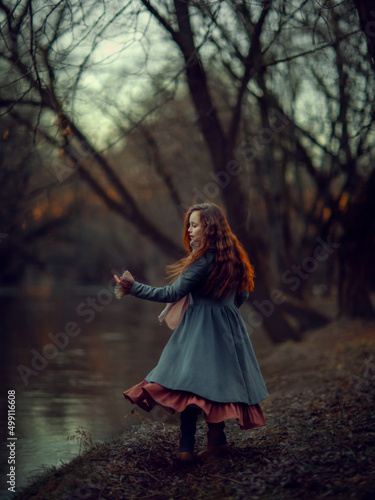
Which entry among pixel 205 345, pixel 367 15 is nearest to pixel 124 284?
pixel 205 345

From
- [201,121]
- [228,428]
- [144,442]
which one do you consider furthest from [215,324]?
[201,121]

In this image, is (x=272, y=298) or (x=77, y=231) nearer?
(x=272, y=298)

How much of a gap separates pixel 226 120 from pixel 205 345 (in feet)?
45.6

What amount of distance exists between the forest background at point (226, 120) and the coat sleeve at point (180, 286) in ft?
6.98

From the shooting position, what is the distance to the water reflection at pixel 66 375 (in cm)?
574

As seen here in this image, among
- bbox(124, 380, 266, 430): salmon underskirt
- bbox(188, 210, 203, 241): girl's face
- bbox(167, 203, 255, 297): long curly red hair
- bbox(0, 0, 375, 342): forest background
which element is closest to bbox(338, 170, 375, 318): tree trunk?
bbox(0, 0, 375, 342): forest background

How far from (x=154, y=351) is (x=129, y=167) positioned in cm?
1243

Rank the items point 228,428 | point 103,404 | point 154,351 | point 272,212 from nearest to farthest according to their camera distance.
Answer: point 228,428, point 103,404, point 154,351, point 272,212

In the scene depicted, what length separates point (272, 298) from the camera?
11414mm

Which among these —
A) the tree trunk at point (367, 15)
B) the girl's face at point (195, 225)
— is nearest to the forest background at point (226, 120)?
the tree trunk at point (367, 15)

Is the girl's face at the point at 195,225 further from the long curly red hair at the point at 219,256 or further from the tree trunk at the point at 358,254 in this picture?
the tree trunk at the point at 358,254

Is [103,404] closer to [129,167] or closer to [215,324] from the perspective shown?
[215,324]

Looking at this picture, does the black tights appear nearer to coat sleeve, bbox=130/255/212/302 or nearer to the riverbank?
the riverbank

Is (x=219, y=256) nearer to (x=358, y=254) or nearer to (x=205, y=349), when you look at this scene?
(x=205, y=349)
